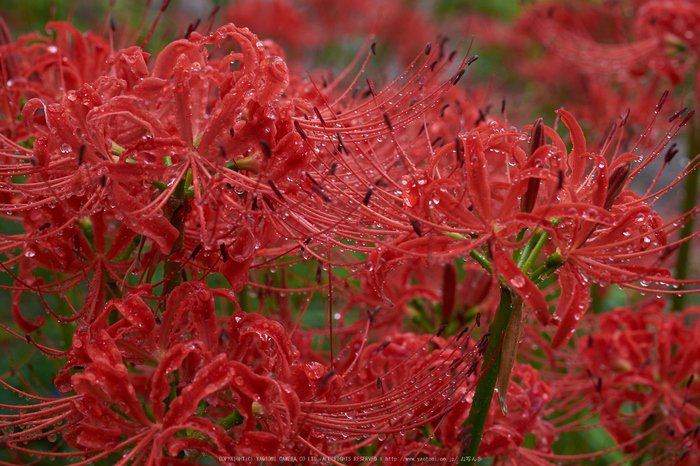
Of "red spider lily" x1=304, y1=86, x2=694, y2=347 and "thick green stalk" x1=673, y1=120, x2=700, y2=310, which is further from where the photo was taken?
"thick green stalk" x1=673, y1=120, x2=700, y2=310

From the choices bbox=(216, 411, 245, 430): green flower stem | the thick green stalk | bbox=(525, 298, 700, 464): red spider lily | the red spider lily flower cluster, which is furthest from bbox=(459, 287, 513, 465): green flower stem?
the thick green stalk

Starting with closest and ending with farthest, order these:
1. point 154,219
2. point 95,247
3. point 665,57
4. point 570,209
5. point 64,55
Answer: point 570,209 < point 154,219 < point 95,247 < point 64,55 < point 665,57

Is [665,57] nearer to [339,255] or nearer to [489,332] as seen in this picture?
[339,255]

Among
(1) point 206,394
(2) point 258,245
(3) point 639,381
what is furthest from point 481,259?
(3) point 639,381

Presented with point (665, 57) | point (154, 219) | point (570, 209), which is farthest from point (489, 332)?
point (665, 57)

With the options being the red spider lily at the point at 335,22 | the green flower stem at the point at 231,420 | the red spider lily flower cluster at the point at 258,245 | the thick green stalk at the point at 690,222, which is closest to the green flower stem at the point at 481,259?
the red spider lily flower cluster at the point at 258,245

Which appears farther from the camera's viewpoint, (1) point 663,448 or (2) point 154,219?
(1) point 663,448

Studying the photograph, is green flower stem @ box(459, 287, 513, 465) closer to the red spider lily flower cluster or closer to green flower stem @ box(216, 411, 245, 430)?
the red spider lily flower cluster

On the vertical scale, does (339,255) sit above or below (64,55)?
below
